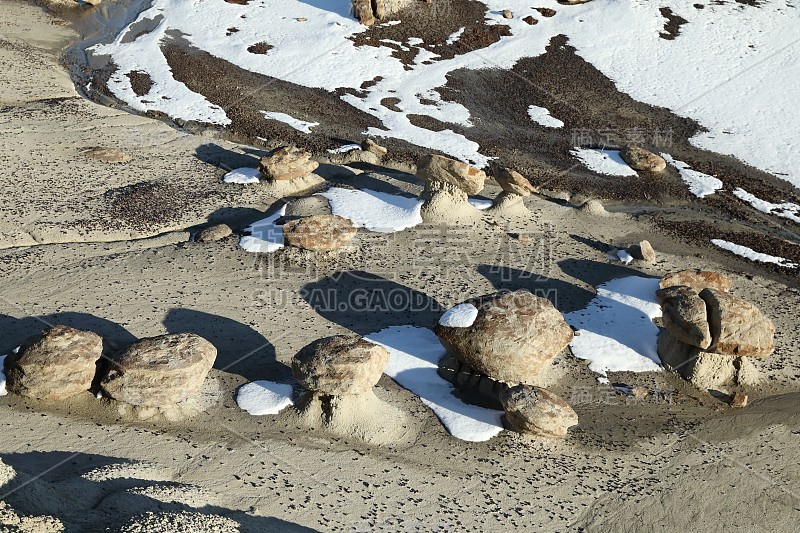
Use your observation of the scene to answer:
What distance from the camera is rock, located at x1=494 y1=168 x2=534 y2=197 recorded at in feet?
71.9

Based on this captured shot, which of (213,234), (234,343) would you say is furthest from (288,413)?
(213,234)

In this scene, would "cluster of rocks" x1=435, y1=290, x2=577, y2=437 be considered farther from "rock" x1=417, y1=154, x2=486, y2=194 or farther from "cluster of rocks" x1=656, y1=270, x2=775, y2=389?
"rock" x1=417, y1=154, x2=486, y2=194

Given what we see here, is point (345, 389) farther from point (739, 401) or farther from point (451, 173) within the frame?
point (451, 173)

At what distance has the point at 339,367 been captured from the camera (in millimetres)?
13766

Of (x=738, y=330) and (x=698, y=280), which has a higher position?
(x=738, y=330)

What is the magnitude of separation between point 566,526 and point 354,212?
36.5 feet

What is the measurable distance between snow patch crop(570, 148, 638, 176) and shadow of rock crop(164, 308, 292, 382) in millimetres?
14289

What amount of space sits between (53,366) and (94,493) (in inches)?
131

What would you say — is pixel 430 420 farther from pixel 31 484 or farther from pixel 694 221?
pixel 694 221

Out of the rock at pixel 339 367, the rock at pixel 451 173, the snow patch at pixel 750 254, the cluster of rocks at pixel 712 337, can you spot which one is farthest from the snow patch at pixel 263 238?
the snow patch at pixel 750 254

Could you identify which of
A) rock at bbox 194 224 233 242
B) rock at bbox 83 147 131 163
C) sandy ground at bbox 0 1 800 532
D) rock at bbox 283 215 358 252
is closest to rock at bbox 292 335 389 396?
sandy ground at bbox 0 1 800 532

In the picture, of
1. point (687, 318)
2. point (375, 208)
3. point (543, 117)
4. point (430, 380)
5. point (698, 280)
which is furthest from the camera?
point (543, 117)

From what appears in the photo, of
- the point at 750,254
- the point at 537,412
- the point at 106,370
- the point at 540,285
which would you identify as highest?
the point at 106,370

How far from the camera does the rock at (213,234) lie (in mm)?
19781
